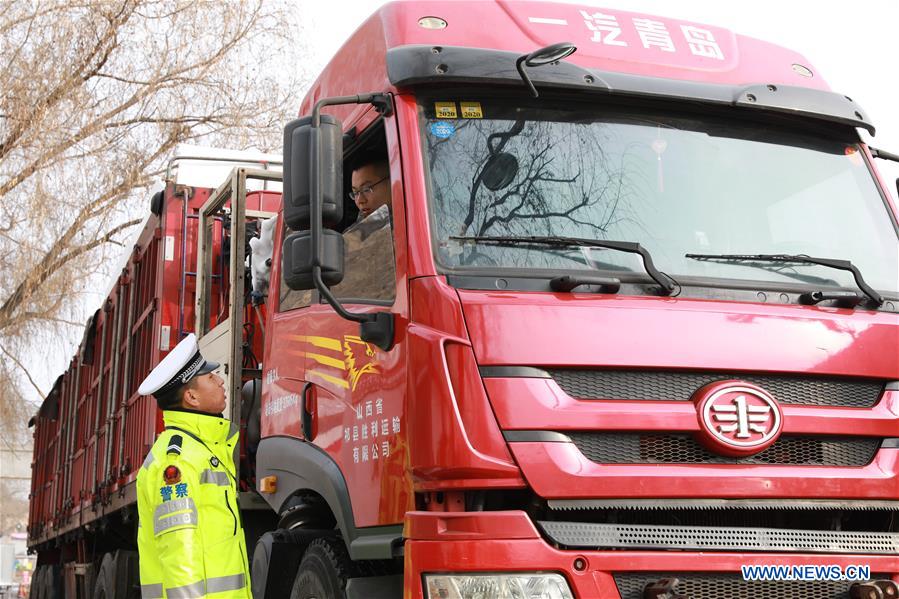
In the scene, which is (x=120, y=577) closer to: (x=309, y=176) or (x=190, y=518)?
(x=190, y=518)

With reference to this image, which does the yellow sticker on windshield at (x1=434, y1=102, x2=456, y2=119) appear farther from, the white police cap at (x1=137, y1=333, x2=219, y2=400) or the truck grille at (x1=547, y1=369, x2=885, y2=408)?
the white police cap at (x1=137, y1=333, x2=219, y2=400)

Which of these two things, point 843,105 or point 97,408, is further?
point 97,408

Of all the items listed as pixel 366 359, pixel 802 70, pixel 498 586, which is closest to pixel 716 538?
pixel 498 586

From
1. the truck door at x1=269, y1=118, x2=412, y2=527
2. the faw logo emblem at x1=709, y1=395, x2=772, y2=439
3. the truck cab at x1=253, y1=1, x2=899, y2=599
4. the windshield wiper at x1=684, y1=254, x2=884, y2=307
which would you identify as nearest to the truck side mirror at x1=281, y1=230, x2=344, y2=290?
the truck cab at x1=253, y1=1, x2=899, y2=599

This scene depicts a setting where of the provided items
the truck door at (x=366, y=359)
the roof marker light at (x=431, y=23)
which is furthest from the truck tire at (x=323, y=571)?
the roof marker light at (x=431, y=23)

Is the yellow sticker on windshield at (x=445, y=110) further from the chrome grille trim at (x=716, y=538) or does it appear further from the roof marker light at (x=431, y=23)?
the chrome grille trim at (x=716, y=538)

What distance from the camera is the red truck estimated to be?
3.22 metres

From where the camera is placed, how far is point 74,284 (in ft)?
44.9

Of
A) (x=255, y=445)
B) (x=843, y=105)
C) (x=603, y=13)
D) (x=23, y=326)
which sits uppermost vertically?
(x=23, y=326)

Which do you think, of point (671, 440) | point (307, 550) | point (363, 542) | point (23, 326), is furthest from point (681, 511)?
point (23, 326)

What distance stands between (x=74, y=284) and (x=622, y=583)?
463 inches

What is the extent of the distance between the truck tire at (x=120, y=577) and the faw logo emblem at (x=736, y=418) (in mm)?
5737

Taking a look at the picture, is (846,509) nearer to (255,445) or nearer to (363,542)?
(363,542)

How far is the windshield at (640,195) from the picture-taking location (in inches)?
139
